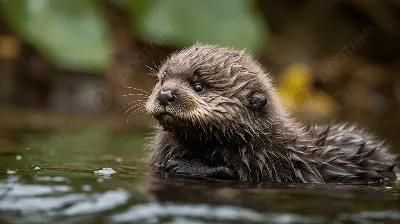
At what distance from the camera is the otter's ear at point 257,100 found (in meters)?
5.02

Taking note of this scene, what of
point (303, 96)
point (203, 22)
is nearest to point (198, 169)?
point (203, 22)

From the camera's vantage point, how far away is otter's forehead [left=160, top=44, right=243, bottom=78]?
501 cm

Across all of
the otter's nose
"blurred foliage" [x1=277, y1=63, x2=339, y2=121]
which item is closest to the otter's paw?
the otter's nose

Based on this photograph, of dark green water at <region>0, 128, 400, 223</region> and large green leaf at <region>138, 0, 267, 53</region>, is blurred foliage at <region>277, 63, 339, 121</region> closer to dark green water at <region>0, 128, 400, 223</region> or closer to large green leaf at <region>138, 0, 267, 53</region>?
large green leaf at <region>138, 0, 267, 53</region>

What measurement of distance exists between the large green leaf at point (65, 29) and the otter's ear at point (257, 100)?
3.13 metres

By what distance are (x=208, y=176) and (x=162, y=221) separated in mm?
1661

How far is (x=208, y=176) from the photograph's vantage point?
468cm

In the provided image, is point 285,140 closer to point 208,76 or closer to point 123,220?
point 208,76

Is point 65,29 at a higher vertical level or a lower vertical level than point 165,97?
higher

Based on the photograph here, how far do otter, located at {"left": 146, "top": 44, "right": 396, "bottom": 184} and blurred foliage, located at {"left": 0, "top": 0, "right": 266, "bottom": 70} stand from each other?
2767mm

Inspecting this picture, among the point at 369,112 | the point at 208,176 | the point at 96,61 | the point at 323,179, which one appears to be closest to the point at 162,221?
the point at 208,176

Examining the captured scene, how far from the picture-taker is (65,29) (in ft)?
26.9

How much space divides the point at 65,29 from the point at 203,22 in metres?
1.87

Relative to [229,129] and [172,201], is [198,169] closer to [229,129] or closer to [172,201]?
[229,129]
